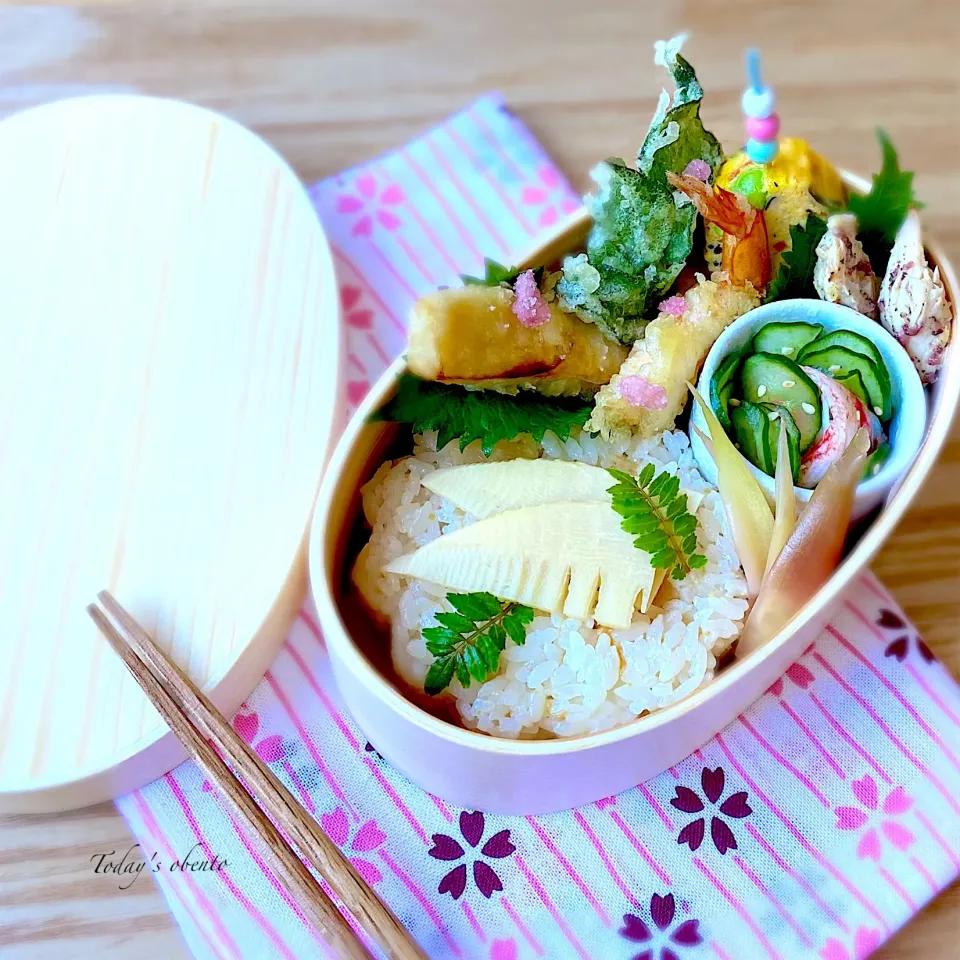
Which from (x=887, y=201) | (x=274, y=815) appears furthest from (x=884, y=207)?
(x=274, y=815)

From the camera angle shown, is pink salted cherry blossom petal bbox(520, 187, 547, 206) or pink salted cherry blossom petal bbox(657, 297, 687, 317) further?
pink salted cherry blossom petal bbox(520, 187, 547, 206)

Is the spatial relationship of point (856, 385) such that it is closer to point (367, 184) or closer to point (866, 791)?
point (866, 791)

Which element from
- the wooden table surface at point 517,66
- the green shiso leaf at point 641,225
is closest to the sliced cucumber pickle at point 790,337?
the green shiso leaf at point 641,225

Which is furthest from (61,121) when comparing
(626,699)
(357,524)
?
(626,699)

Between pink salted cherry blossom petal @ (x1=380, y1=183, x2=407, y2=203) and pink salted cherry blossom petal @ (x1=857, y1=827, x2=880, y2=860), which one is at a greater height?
pink salted cherry blossom petal @ (x1=380, y1=183, x2=407, y2=203)

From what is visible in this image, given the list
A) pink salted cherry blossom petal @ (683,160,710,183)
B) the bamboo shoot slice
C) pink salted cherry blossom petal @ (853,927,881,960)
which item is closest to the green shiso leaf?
pink salted cherry blossom petal @ (683,160,710,183)

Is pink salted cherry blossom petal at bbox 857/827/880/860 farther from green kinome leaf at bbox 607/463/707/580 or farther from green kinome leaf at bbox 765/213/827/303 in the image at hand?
green kinome leaf at bbox 765/213/827/303

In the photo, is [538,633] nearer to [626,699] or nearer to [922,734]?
[626,699]
